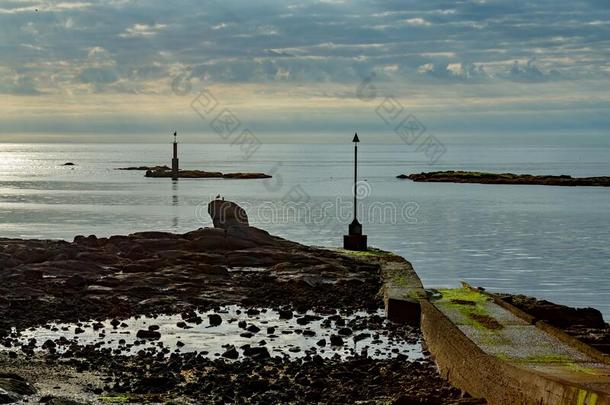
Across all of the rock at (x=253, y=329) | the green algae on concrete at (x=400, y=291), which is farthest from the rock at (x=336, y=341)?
the green algae on concrete at (x=400, y=291)

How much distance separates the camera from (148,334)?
90.0ft

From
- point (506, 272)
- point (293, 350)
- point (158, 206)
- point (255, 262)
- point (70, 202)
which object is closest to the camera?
point (293, 350)

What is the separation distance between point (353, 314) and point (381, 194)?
9629 cm

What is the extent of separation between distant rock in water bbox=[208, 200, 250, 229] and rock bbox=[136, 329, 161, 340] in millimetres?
20066

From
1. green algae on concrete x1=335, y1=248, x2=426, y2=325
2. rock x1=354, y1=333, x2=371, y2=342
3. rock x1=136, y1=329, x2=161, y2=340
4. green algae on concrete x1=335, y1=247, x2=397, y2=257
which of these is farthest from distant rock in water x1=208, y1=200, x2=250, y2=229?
rock x1=354, y1=333, x2=371, y2=342

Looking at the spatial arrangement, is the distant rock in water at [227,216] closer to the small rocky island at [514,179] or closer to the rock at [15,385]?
the rock at [15,385]

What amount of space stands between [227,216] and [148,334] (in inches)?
854

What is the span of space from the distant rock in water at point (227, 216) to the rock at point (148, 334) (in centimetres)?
2007

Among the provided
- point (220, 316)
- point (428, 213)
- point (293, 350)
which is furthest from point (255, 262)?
point (428, 213)

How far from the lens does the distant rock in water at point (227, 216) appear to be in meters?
48.0

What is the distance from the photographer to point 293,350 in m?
25.6

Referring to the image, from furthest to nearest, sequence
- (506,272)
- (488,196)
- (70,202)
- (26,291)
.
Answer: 1. (488,196)
2. (70,202)
3. (506,272)
4. (26,291)

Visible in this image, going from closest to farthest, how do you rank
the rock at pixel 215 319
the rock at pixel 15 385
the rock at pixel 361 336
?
the rock at pixel 15 385, the rock at pixel 361 336, the rock at pixel 215 319

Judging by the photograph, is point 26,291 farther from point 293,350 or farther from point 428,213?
point 428,213
